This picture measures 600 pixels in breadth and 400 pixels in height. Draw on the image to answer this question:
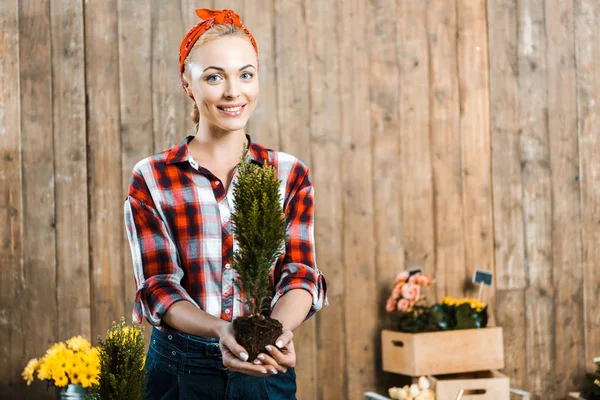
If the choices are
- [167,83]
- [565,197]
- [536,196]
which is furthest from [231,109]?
[565,197]

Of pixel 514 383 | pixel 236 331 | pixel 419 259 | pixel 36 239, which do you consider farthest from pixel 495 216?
pixel 236 331

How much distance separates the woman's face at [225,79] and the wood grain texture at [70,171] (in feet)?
7.52

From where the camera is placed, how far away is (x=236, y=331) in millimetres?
1187

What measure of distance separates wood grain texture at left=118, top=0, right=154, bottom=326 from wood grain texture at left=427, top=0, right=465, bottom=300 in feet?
4.50

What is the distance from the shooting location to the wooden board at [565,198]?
4.10m

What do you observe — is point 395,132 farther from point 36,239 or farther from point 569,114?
point 36,239

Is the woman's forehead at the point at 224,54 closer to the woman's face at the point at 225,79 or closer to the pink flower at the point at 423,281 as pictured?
the woman's face at the point at 225,79

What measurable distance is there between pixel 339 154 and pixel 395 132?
12.2 inches

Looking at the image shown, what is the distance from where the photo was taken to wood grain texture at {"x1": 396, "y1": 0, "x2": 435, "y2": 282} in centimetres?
389

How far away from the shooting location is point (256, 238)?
1162 millimetres

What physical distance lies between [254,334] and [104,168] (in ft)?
8.39

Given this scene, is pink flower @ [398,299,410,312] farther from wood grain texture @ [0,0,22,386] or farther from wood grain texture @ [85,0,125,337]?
wood grain texture @ [0,0,22,386]

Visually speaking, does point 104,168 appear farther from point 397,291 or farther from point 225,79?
point 225,79

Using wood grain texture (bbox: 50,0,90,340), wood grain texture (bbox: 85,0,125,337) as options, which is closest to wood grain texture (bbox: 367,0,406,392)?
wood grain texture (bbox: 85,0,125,337)
